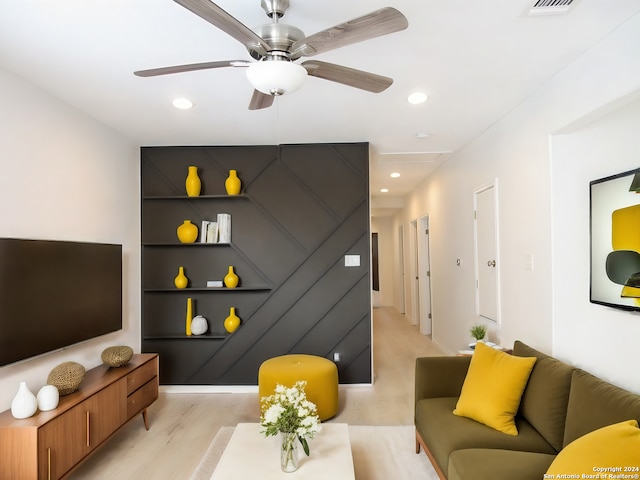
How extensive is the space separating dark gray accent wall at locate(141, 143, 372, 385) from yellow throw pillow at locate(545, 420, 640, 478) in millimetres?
3032

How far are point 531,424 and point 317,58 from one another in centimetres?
257

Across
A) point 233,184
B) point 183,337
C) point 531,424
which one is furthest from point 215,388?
point 531,424

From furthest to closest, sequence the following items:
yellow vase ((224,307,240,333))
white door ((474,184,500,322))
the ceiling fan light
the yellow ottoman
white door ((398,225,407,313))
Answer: white door ((398,225,407,313))
yellow vase ((224,307,240,333))
white door ((474,184,500,322))
the yellow ottoman
the ceiling fan light

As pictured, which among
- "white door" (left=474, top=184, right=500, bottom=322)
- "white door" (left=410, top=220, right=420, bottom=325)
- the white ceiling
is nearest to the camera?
the white ceiling

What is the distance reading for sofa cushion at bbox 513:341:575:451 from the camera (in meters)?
2.23

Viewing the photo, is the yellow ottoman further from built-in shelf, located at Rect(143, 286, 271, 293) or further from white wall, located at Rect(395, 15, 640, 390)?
white wall, located at Rect(395, 15, 640, 390)

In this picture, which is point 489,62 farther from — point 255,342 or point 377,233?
point 377,233

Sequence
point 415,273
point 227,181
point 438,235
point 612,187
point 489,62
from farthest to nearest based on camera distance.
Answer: point 415,273
point 438,235
point 227,181
point 489,62
point 612,187

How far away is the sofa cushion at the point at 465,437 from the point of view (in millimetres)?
2254

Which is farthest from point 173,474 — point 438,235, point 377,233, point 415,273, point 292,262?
point 377,233

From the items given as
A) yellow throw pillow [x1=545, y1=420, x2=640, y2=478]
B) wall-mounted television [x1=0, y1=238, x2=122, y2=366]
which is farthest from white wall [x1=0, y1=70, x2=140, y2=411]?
yellow throw pillow [x1=545, y1=420, x2=640, y2=478]

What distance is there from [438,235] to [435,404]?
12.7 feet

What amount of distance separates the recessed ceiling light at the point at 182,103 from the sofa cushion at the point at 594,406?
3200 millimetres

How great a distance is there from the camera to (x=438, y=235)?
20.9 ft
